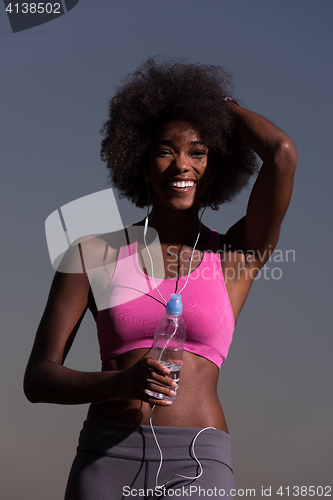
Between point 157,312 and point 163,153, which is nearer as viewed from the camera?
point 157,312

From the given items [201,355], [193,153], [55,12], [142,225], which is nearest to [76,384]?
[201,355]

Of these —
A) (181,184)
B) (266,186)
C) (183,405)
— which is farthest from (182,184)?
(183,405)

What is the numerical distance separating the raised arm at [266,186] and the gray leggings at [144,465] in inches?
28.0

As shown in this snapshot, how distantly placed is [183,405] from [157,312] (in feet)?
1.04

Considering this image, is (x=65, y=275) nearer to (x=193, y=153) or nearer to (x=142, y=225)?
(x=142, y=225)

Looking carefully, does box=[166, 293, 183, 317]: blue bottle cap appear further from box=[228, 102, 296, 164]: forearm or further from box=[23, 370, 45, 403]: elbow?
box=[228, 102, 296, 164]: forearm

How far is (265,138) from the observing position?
197 cm

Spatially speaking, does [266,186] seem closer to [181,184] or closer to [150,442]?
[181,184]

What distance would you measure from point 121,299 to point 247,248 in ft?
1.74


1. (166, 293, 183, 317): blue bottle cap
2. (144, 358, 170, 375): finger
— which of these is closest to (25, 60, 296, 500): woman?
(144, 358, 170, 375): finger

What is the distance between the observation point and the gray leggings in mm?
1622

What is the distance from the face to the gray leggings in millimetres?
828

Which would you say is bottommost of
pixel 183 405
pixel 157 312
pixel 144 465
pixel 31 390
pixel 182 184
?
pixel 144 465

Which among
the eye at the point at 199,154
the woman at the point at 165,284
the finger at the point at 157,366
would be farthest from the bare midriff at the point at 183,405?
the eye at the point at 199,154
